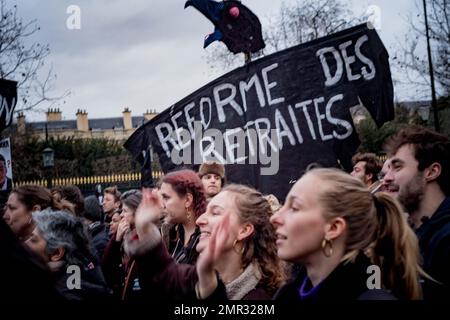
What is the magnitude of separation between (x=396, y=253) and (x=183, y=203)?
1.78 meters

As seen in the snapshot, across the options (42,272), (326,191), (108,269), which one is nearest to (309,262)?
(326,191)

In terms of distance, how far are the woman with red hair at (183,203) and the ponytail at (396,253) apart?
5.12 feet

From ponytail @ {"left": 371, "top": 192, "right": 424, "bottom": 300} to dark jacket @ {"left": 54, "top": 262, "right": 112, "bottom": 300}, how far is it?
1.69 m

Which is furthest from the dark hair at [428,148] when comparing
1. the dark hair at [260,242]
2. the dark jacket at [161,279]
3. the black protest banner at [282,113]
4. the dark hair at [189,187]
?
the dark jacket at [161,279]

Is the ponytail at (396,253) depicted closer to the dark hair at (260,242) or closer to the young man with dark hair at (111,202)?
the dark hair at (260,242)

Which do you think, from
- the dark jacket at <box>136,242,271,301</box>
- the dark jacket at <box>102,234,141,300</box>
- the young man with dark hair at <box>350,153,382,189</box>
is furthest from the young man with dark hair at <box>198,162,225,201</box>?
the dark jacket at <box>136,242,271,301</box>

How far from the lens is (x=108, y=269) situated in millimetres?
4812

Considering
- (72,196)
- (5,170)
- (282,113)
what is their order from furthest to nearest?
(5,170) → (72,196) → (282,113)

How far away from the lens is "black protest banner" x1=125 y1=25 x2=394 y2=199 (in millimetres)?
3986

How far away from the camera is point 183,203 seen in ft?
12.5

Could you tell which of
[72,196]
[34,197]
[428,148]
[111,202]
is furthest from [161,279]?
[111,202]

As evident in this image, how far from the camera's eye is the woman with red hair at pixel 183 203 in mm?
3777

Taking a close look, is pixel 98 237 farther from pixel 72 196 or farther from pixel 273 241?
pixel 273 241

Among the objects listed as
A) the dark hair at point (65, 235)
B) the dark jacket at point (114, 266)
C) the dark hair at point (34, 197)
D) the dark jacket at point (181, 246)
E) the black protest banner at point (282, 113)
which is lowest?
the dark jacket at point (114, 266)
